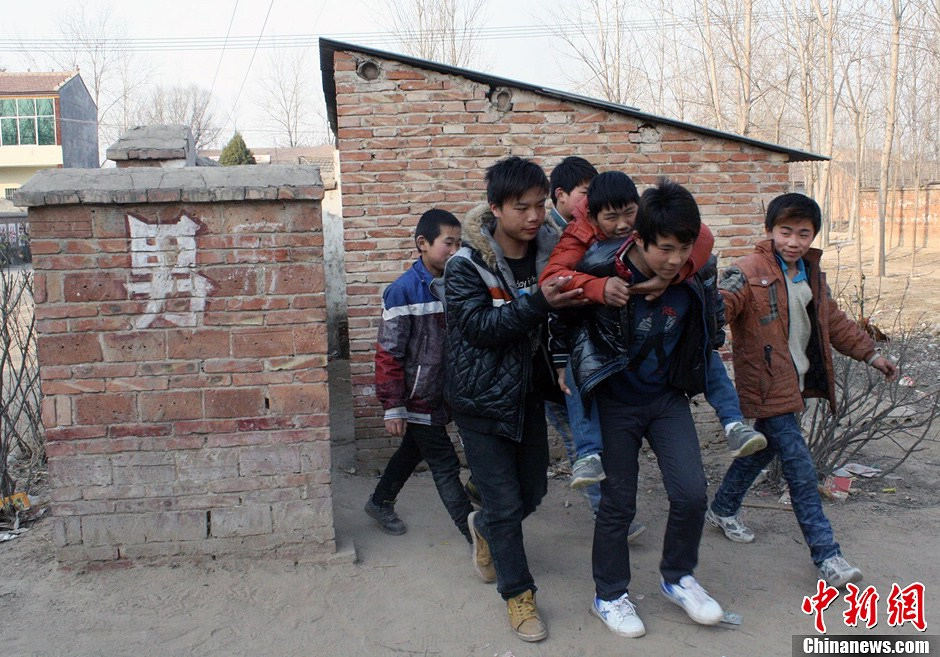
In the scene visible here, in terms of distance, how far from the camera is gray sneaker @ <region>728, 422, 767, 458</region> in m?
2.89

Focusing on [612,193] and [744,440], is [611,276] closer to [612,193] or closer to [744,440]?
[612,193]

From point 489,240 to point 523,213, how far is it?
6.6 inches

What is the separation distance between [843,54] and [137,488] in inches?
722

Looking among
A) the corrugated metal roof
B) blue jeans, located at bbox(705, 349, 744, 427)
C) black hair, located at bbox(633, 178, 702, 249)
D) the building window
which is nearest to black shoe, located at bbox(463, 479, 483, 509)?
blue jeans, located at bbox(705, 349, 744, 427)

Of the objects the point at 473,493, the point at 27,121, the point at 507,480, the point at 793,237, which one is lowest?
the point at 473,493

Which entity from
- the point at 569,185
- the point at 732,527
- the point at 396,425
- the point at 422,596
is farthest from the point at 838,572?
the point at 569,185

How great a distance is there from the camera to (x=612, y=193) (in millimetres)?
3008

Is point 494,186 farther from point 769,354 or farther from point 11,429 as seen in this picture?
point 11,429

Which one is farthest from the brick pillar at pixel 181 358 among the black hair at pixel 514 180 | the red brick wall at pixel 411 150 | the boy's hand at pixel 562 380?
the red brick wall at pixel 411 150

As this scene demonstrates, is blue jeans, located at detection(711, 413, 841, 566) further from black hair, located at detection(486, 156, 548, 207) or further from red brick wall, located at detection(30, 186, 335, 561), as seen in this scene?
red brick wall, located at detection(30, 186, 335, 561)

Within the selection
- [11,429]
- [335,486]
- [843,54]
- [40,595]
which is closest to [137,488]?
[40,595]

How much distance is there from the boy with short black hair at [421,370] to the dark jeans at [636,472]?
2.91 feet

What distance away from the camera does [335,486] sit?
4930 mm

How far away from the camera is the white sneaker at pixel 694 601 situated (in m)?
3.06
